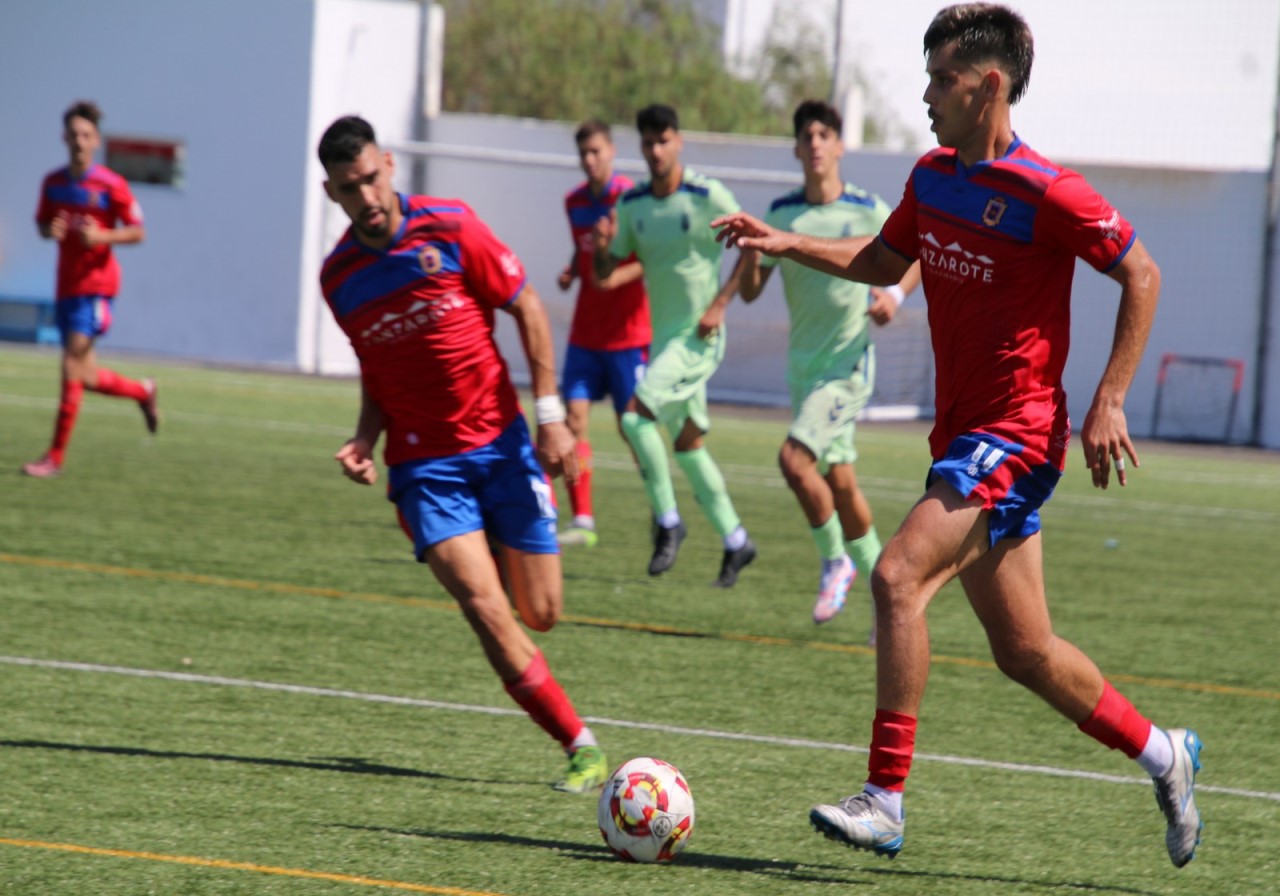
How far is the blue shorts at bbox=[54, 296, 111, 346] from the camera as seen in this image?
1270 cm

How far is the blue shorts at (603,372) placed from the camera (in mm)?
10820

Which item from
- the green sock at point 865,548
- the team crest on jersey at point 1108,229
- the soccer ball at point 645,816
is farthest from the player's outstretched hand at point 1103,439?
the green sock at point 865,548

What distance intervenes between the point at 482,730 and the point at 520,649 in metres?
0.93

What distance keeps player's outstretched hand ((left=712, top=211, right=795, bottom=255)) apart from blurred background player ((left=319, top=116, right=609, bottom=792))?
2.46 feet

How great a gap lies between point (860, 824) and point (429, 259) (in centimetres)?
209

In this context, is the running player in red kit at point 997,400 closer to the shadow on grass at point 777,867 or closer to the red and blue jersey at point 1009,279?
the red and blue jersey at point 1009,279

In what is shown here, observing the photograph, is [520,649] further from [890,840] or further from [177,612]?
[177,612]

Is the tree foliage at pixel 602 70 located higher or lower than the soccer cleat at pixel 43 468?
higher

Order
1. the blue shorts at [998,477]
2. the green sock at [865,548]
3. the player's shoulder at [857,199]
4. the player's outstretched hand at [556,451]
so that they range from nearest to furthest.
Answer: the blue shorts at [998,477]
the player's outstretched hand at [556,451]
the green sock at [865,548]
the player's shoulder at [857,199]

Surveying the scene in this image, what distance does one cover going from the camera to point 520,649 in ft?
17.6

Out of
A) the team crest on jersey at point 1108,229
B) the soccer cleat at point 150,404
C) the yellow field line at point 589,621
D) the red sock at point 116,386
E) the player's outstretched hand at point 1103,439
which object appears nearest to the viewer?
the player's outstretched hand at point 1103,439

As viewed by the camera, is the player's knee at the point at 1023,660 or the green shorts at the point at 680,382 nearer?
the player's knee at the point at 1023,660

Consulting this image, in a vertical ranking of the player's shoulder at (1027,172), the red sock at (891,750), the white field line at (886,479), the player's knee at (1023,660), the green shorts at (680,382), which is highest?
the player's shoulder at (1027,172)

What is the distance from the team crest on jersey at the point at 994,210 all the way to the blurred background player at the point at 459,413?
1444 millimetres
